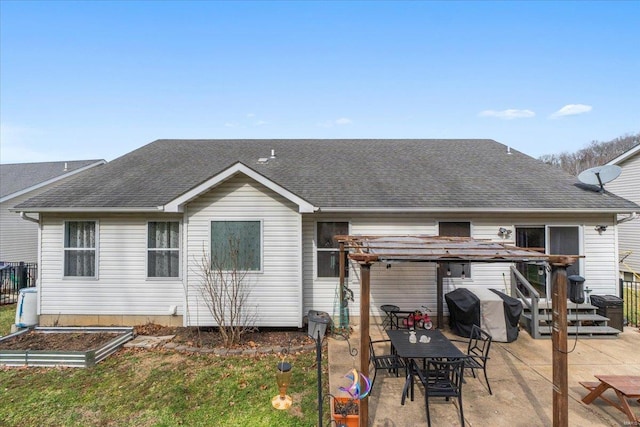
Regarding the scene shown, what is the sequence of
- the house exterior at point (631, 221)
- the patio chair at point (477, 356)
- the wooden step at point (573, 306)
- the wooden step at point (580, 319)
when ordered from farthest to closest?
the house exterior at point (631, 221) < the wooden step at point (573, 306) < the wooden step at point (580, 319) < the patio chair at point (477, 356)

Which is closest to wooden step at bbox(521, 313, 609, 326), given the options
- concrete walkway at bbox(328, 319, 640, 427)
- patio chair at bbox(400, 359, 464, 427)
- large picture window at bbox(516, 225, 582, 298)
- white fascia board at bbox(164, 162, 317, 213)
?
concrete walkway at bbox(328, 319, 640, 427)

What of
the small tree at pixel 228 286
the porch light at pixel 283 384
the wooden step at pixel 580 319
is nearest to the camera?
the porch light at pixel 283 384

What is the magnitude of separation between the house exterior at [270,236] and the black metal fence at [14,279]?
18.2 feet

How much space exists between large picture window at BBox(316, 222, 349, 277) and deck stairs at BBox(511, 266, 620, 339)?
4396 millimetres

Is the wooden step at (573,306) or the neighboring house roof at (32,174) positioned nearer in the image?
the wooden step at (573,306)

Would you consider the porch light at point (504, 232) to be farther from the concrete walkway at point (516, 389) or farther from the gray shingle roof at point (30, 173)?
the gray shingle roof at point (30, 173)

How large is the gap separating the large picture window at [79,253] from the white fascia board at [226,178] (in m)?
2.78

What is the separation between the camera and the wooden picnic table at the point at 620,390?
399 cm

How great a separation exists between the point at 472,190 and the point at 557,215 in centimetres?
218

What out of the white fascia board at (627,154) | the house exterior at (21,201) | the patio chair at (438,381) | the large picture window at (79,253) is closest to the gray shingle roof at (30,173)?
the house exterior at (21,201)

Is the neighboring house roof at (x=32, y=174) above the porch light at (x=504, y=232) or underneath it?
above

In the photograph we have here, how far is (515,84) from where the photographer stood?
569 inches

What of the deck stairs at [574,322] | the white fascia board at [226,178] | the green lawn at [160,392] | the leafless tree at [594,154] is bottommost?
the green lawn at [160,392]

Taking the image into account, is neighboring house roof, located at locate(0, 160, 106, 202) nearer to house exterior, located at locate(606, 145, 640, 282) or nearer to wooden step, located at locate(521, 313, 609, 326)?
wooden step, located at locate(521, 313, 609, 326)
